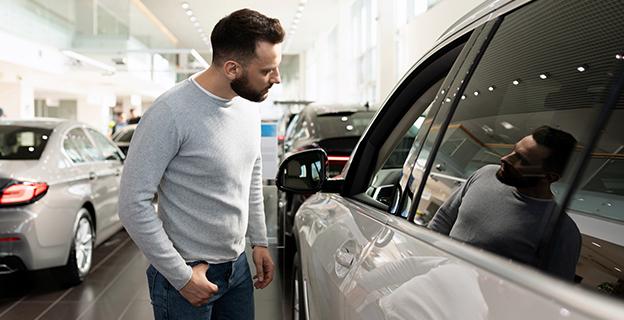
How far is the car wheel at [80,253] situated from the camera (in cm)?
484

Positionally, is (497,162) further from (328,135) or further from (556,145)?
(328,135)

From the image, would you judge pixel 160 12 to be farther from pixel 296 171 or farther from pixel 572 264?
pixel 572 264

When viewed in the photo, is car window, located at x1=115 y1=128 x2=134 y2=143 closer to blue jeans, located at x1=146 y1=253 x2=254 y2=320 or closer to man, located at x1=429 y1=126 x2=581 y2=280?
blue jeans, located at x1=146 y1=253 x2=254 y2=320

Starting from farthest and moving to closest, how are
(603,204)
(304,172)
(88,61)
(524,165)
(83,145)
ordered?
(88,61), (83,145), (304,172), (524,165), (603,204)

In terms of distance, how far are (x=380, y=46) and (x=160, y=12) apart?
10.3 meters


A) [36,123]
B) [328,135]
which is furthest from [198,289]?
[36,123]

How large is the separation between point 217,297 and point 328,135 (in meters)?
3.34

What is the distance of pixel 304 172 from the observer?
84.2 inches

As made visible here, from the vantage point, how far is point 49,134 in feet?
16.5

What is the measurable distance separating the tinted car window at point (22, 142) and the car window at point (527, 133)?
4.24 meters

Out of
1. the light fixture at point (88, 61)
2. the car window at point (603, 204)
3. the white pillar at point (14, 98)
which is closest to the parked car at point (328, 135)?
the car window at point (603, 204)

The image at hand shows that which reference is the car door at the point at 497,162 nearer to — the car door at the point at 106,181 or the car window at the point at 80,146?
the car window at the point at 80,146

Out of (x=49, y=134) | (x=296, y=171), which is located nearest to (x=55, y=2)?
(x=49, y=134)

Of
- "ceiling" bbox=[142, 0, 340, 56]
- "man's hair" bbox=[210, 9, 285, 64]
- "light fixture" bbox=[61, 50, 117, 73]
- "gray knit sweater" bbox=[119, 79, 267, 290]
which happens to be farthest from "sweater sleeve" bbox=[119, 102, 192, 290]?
"light fixture" bbox=[61, 50, 117, 73]
